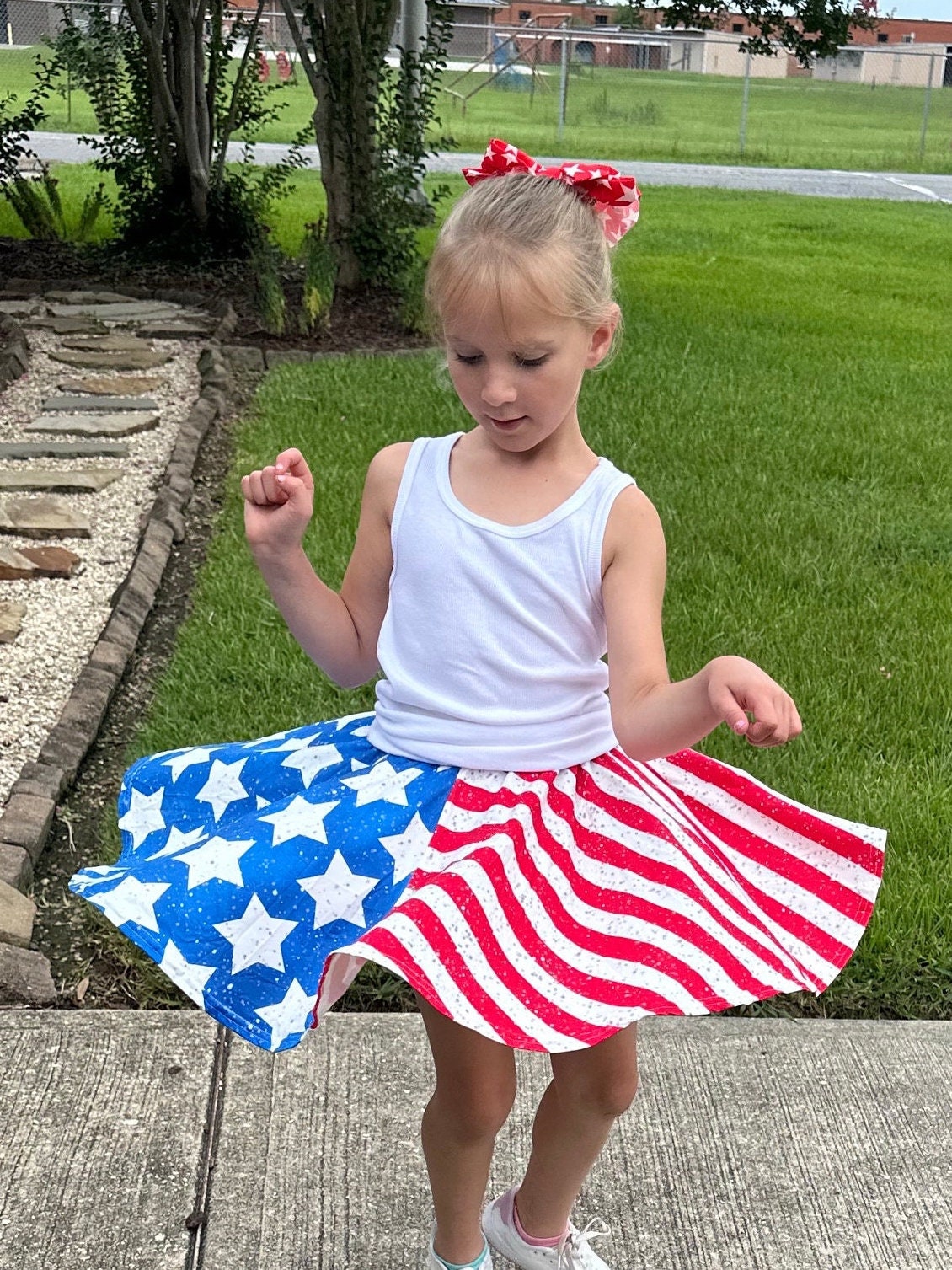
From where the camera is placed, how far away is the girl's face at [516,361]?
5.86 ft

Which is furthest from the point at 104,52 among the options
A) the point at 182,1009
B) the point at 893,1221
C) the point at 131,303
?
the point at 893,1221

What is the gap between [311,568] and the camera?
207cm

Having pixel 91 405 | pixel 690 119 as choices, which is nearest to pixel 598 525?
pixel 91 405

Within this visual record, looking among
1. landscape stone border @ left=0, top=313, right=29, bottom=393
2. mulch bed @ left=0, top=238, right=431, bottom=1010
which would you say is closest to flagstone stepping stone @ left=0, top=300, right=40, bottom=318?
landscape stone border @ left=0, top=313, right=29, bottom=393

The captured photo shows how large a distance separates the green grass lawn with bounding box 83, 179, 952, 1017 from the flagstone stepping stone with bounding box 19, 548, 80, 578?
45cm

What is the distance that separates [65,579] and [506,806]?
3.21 metres

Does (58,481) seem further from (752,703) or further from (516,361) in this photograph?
(752,703)

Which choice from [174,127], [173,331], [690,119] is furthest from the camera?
[690,119]

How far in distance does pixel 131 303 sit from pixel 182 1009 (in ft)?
22.4

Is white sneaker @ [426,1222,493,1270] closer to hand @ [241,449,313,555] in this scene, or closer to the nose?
hand @ [241,449,313,555]

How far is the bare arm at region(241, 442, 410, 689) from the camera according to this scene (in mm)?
2002

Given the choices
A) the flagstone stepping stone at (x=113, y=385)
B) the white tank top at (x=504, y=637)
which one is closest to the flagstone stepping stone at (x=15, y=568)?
the flagstone stepping stone at (x=113, y=385)

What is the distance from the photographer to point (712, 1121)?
2354 mm

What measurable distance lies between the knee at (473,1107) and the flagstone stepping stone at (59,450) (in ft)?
14.9
